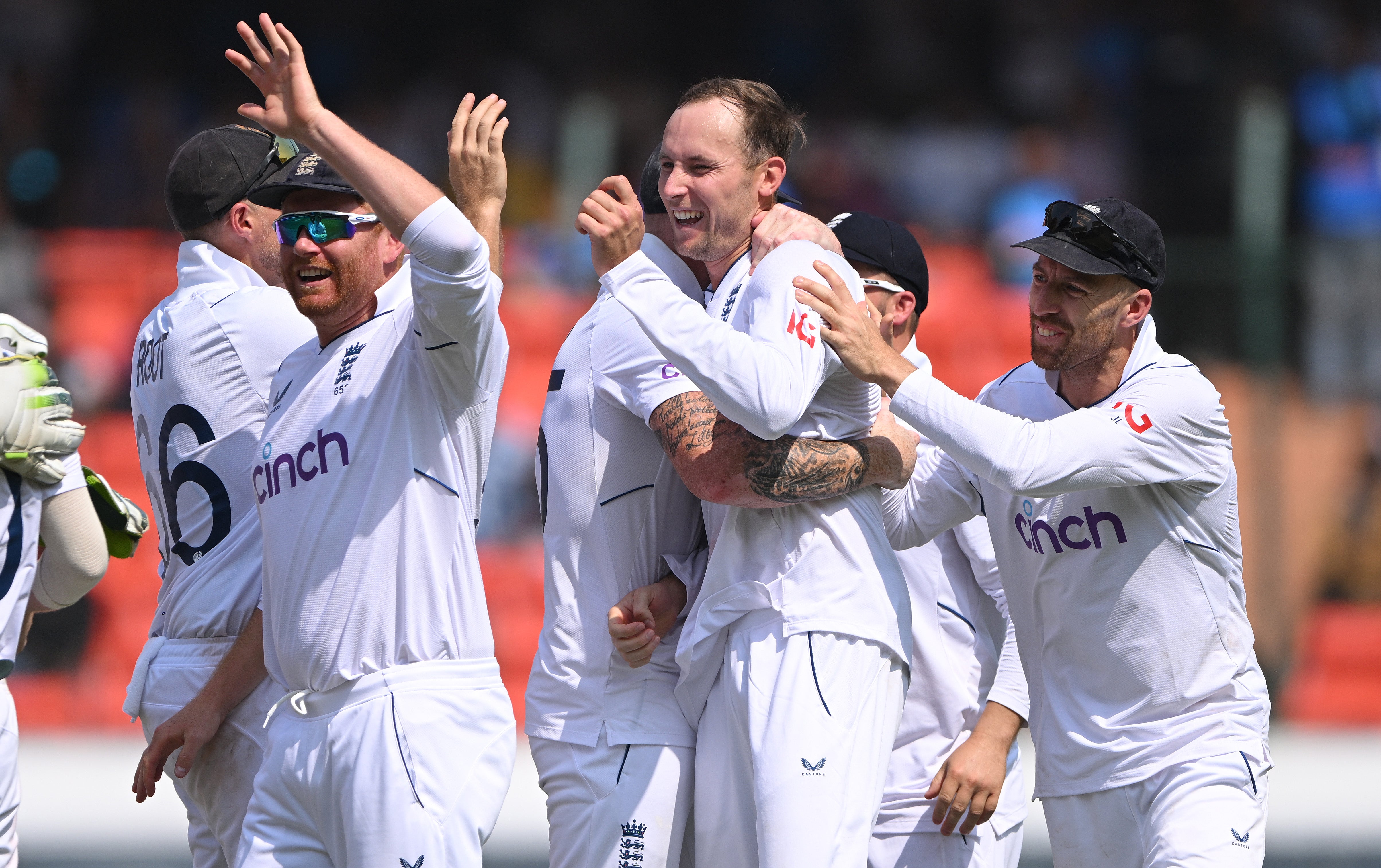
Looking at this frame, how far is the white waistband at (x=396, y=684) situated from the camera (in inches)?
147

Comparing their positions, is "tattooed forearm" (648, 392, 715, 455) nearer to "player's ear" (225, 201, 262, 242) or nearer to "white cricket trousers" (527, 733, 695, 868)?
"white cricket trousers" (527, 733, 695, 868)

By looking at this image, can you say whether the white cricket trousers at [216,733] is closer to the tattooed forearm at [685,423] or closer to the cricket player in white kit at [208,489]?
the cricket player in white kit at [208,489]

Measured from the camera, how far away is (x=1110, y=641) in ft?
14.1

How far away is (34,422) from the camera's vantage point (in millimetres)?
4238

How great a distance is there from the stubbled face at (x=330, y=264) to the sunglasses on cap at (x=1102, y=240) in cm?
194

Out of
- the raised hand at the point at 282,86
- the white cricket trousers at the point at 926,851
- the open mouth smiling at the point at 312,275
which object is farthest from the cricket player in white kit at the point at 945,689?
the raised hand at the point at 282,86

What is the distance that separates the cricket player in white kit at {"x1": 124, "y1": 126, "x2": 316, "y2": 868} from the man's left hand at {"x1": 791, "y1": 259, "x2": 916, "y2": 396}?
1.69 metres

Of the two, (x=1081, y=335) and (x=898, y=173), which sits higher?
(x=898, y=173)

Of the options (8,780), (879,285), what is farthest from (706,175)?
(8,780)

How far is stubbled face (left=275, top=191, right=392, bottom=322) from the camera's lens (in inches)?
157

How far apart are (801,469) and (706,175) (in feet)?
2.92

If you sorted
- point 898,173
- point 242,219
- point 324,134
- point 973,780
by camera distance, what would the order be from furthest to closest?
point 898,173
point 242,219
point 973,780
point 324,134

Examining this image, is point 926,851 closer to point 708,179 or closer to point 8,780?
point 708,179

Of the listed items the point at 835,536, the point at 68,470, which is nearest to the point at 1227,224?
the point at 835,536
